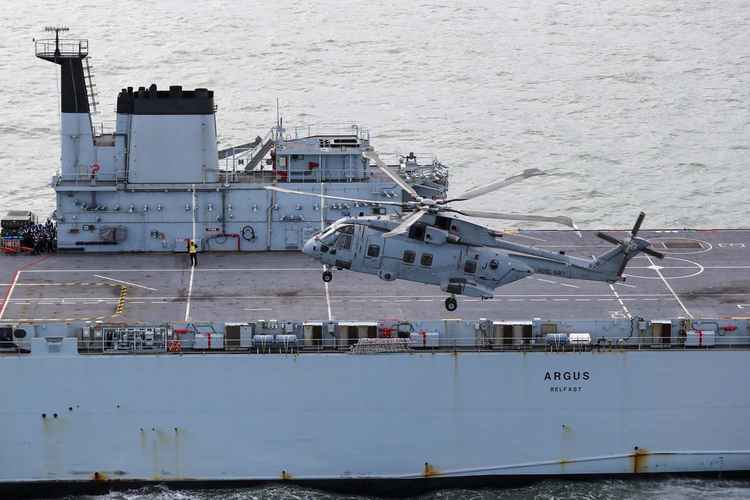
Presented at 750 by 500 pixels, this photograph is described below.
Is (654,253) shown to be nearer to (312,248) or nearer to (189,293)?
(312,248)

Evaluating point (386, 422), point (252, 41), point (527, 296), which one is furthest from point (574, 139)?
point (386, 422)

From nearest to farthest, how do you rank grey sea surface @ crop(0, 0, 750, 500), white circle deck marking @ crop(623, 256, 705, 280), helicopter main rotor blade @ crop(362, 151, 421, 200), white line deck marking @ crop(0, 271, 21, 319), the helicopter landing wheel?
helicopter main rotor blade @ crop(362, 151, 421, 200) < the helicopter landing wheel < white line deck marking @ crop(0, 271, 21, 319) < white circle deck marking @ crop(623, 256, 705, 280) < grey sea surface @ crop(0, 0, 750, 500)

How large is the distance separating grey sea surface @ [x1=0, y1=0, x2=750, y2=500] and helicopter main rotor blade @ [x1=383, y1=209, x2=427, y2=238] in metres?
27.1

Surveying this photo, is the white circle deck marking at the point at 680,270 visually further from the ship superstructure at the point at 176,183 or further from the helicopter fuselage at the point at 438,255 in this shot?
the ship superstructure at the point at 176,183

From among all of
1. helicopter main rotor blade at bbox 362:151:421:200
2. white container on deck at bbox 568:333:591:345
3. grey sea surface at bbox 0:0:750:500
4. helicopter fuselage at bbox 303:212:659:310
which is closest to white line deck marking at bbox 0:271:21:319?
helicopter fuselage at bbox 303:212:659:310

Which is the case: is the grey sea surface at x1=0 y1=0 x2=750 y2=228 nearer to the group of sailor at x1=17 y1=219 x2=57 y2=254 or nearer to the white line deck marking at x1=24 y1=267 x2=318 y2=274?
the group of sailor at x1=17 y1=219 x2=57 y2=254

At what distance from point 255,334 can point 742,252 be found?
19043 mm

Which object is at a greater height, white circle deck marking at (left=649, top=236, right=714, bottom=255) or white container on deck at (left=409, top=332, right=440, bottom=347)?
white circle deck marking at (left=649, top=236, right=714, bottom=255)

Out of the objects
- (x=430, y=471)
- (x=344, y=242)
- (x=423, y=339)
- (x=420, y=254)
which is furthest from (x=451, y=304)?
(x=430, y=471)

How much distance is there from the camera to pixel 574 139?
88812mm

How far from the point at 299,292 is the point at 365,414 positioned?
21.4 feet

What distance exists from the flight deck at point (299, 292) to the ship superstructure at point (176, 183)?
81 centimetres

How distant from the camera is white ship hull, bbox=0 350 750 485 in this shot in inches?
1965

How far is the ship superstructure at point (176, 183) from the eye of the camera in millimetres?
57781
